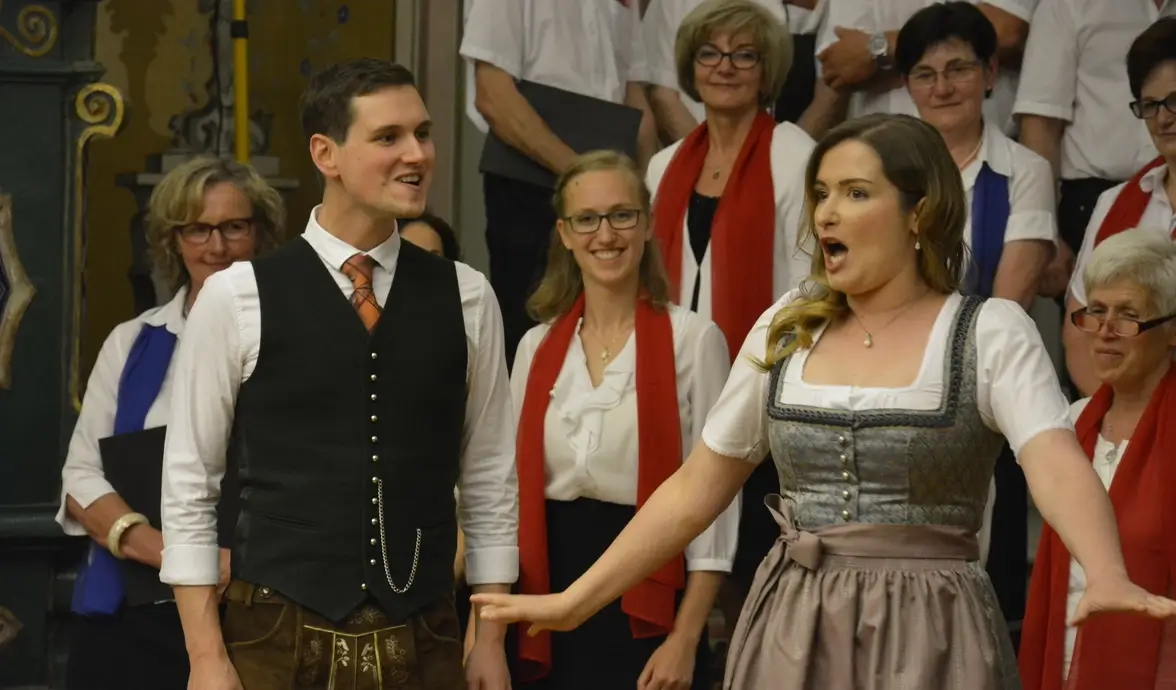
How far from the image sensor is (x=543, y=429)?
3365 millimetres

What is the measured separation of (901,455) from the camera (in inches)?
87.9

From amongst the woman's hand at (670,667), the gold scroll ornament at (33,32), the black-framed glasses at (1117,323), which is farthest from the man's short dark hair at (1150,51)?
the gold scroll ornament at (33,32)

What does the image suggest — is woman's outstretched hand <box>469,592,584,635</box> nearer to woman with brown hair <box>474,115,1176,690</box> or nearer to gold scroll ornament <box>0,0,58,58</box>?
woman with brown hair <box>474,115,1176,690</box>

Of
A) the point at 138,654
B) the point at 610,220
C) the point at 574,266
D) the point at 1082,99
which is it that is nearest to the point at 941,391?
the point at 610,220

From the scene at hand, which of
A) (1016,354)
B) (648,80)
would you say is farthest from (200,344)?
(648,80)

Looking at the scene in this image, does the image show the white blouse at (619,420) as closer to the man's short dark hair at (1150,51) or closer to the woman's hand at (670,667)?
the woman's hand at (670,667)

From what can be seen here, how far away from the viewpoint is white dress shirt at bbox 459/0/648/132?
4.50 metres

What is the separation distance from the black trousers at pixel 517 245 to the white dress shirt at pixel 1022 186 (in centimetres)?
114

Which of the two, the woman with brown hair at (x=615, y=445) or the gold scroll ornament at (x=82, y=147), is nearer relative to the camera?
the woman with brown hair at (x=615, y=445)

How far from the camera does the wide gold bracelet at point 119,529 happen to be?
340 cm

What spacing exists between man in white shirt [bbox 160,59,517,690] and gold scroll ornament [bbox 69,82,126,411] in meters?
1.49

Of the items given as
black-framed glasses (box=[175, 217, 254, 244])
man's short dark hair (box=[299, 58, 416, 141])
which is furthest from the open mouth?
black-framed glasses (box=[175, 217, 254, 244])

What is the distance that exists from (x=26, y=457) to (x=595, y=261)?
4.43ft

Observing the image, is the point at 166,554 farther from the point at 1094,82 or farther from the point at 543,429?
the point at 1094,82
